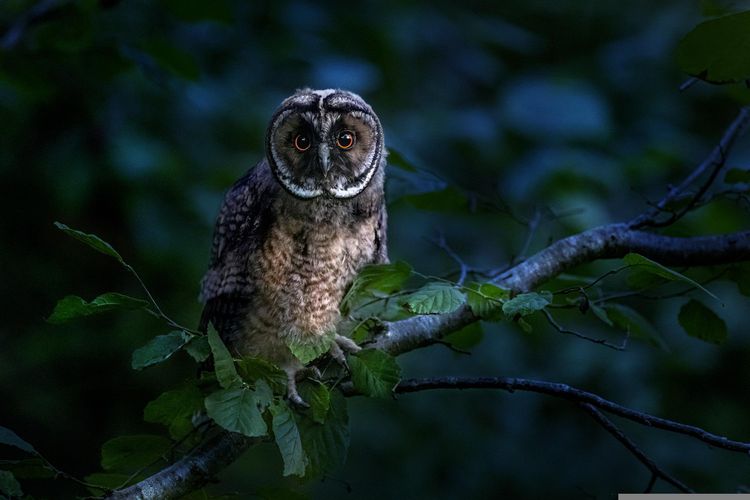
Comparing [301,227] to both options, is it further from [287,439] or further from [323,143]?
[287,439]

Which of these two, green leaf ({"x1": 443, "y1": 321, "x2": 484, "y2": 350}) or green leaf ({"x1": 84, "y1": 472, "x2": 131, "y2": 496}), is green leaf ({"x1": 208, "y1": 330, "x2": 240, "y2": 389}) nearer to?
green leaf ({"x1": 84, "y1": 472, "x2": 131, "y2": 496})

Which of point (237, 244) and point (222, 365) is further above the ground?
point (237, 244)

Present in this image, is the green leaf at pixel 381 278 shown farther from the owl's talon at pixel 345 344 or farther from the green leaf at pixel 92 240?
the green leaf at pixel 92 240

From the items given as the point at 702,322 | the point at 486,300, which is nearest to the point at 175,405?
the point at 486,300

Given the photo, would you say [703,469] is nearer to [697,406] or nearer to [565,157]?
[697,406]

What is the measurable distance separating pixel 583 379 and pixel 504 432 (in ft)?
1.67

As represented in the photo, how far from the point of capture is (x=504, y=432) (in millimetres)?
4445

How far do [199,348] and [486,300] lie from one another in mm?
619

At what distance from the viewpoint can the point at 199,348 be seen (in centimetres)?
165

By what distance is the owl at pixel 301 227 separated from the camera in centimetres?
220

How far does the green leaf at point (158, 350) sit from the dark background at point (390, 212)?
2.12 metres

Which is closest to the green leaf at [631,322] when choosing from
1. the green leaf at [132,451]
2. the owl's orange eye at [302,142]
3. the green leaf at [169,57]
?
the owl's orange eye at [302,142]

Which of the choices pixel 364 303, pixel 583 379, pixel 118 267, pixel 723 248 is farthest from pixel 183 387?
pixel 583 379

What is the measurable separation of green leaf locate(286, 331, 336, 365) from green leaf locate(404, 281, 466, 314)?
28cm
